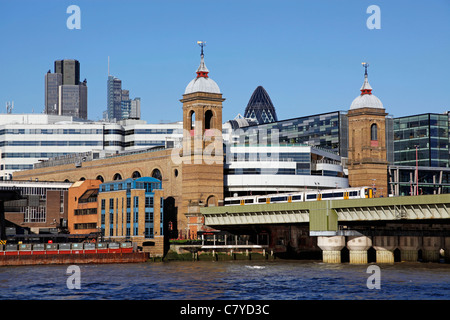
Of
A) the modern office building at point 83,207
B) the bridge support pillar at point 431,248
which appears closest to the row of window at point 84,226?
the modern office building at point 83,207

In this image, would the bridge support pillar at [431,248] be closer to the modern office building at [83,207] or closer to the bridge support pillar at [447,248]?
the bridge support pillar at [447,248]

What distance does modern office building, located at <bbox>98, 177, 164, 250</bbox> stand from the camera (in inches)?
5787

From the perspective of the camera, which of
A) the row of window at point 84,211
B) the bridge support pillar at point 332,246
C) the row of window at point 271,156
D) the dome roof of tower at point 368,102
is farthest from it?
the dome roof of tower at point 368,102

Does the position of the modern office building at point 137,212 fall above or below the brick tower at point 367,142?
below

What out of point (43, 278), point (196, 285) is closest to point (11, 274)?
point (43, 278)

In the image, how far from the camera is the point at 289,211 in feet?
448

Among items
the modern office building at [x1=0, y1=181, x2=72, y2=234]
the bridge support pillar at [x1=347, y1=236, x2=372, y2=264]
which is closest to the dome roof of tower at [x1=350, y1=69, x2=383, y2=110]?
the bridge support pillar at [x1=347, y1=236, x2=372, y2=264]

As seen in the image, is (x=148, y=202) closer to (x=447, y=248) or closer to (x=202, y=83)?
(x=202, y=83)

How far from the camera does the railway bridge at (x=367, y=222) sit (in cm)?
11519

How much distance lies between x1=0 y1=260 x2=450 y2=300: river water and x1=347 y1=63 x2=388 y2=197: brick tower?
63.5 meters

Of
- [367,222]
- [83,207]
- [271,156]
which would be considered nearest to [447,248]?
[367,222]

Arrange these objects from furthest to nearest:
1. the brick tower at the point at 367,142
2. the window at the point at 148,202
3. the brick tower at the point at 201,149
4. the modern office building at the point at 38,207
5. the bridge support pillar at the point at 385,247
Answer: the brick tower at the point at 367,142 < the modern office building at the point at 38,207 < the brick tower at the point at 201,149 < the window at the point at 148,202 < the bridge support pillar at the point at 385,247

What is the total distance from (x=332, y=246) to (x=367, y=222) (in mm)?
7571

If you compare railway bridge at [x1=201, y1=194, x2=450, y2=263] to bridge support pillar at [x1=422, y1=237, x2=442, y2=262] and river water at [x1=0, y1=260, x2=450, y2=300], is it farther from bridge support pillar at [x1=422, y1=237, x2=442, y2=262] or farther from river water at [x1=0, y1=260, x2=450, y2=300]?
river water at [x1=0, y1=260, x2=450, y2=300]
